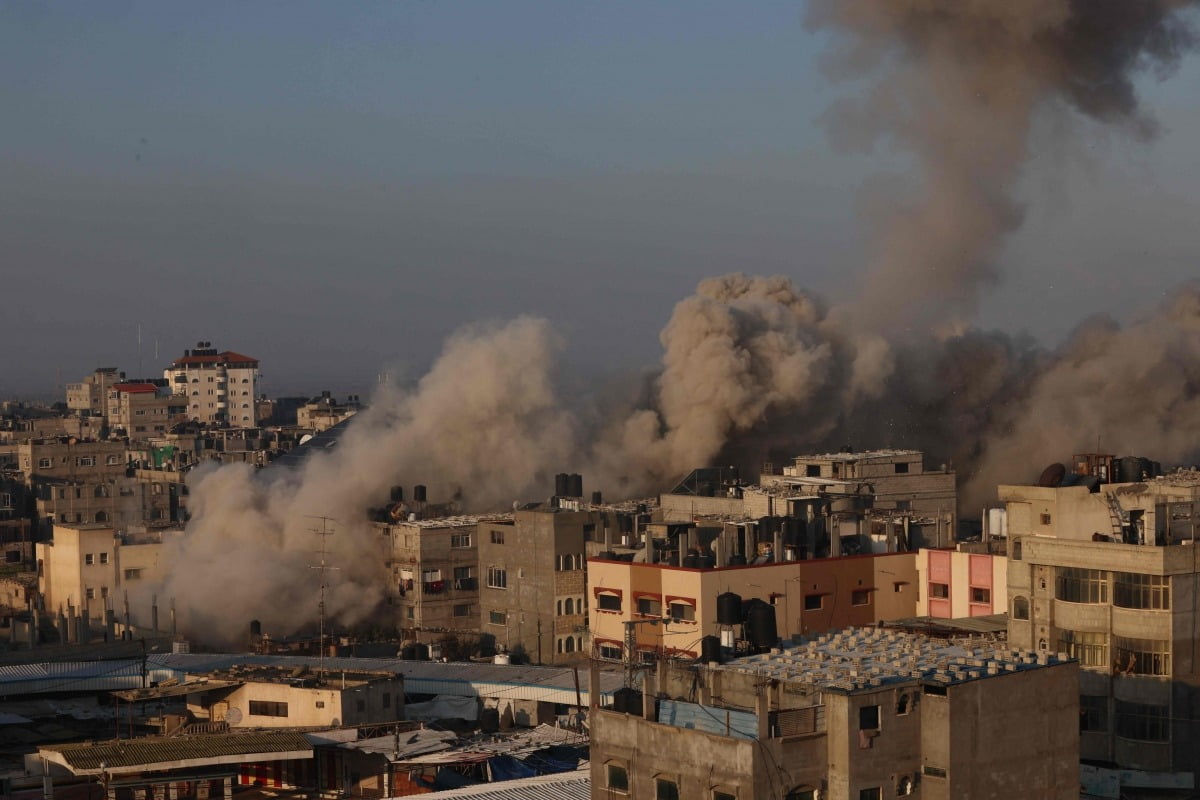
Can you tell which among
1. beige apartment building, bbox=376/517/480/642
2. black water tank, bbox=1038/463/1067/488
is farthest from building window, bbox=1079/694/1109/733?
beige apartment building, bbox=376/517/480/642

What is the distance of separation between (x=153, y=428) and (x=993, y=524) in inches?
2694

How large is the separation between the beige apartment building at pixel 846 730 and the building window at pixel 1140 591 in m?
3.81

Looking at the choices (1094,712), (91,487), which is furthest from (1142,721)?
(91,487)

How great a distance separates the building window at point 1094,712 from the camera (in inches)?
920

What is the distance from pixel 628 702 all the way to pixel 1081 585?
7018 millimetres

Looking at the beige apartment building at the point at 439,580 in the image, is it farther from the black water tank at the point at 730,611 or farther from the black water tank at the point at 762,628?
the black water tank at the point at 762,628

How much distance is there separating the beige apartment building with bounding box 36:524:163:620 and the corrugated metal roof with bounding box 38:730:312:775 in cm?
2263

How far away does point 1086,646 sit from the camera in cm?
2359

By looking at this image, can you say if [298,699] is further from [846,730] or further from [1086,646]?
[846,730]

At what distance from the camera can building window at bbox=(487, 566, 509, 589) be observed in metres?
42.7

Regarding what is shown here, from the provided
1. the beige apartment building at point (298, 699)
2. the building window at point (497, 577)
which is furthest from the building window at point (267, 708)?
the building window at point (497, 577)

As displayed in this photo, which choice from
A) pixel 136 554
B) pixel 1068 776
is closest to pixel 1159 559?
pixel 1068 776

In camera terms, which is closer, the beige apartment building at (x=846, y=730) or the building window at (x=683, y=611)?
the beige apartment building at (x=846, y=730)

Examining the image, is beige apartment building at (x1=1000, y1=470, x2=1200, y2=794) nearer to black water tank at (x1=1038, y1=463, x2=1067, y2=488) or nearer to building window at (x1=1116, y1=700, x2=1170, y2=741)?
building window at (x1=1116, y1=700, x2=1170, y2=741)
